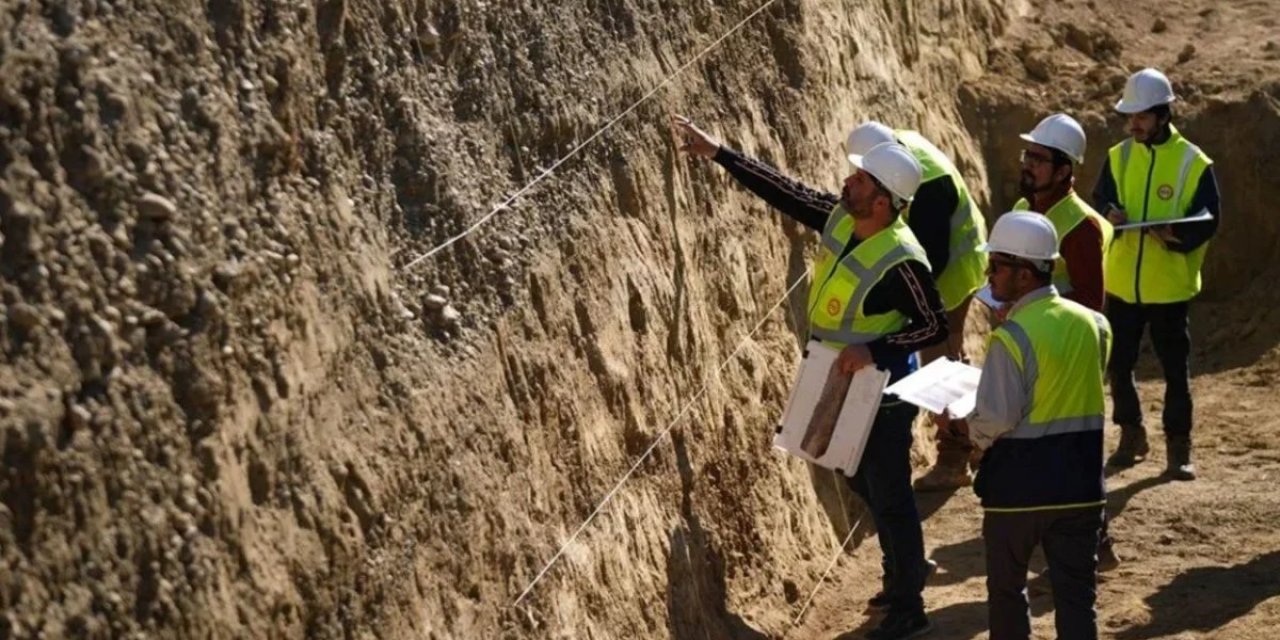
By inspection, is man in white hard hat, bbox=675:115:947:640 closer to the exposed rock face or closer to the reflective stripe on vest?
the exposed rock face

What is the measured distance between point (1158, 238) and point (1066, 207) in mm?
1766

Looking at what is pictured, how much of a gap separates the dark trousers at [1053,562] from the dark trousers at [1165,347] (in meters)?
3.51

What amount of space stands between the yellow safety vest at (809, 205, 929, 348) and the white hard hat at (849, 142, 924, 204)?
6.9 inches

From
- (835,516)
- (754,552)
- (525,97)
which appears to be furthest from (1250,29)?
(525,97)

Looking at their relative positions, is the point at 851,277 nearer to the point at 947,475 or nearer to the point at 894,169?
the point at 894,169

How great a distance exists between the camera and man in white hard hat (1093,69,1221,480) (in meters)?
10.6

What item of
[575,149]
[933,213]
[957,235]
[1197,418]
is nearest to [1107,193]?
[957,235]

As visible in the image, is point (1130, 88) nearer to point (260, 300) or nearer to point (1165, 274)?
point (1165, 274)

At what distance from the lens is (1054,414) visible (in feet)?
24.4

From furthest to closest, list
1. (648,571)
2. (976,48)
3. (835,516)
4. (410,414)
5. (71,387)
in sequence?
(976,48) < (835,516) < (648,571) < (410,414) < (71,387)

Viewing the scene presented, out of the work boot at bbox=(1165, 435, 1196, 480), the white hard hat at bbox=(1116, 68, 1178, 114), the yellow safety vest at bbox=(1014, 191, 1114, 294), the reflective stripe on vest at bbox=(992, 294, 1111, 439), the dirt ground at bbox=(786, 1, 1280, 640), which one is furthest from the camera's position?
the work boot at bbox=(1165, 435, 1196, 480)

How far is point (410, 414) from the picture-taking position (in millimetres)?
6773

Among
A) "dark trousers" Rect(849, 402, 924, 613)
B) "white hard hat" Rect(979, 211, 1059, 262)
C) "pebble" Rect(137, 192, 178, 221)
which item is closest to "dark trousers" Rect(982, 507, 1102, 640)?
"dark trousers" Rect(849, 402, 924, 613)

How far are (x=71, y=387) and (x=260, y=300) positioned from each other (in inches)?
37.9
